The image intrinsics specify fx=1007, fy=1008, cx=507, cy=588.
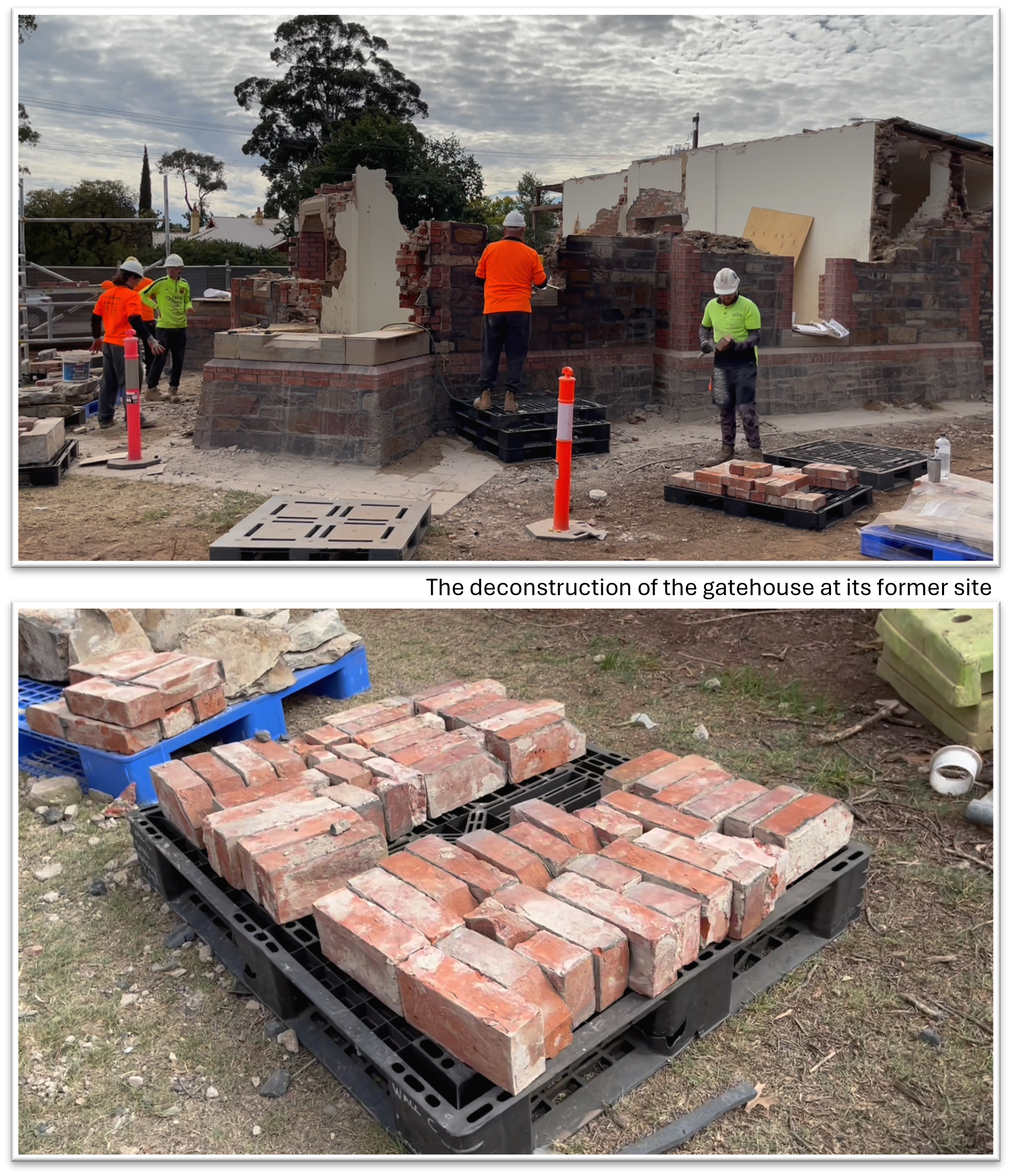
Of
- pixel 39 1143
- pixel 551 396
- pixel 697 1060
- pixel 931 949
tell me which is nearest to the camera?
pixel 39 1143

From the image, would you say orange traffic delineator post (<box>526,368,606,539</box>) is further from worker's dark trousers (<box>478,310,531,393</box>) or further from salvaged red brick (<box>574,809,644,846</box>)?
worker's dark trousers (<box>478,310,531,393</box>)

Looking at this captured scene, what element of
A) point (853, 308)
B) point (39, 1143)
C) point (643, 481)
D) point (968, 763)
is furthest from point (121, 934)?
point (853, 308)

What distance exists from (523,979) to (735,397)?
6.92 meters

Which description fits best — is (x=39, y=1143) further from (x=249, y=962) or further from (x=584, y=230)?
(x=584, y=230)

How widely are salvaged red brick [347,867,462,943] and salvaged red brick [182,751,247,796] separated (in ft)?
3.55

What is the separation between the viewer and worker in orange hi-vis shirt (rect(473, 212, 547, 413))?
9617 mm

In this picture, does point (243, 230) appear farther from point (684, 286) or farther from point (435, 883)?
point (435, 883)

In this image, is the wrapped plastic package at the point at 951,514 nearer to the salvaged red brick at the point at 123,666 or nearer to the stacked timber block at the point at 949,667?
the stacked timber block at the point at 949,667

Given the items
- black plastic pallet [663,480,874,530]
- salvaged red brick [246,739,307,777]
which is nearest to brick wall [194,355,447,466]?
black plastic pallet [663,480,874,530]

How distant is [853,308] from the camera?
14.0m

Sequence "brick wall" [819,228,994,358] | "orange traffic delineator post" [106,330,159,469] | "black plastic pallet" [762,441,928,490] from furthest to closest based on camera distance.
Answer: "brick wall" [819,228,994,358] < "orange traffic delineator post" [106,330,159,469] < "black plastic pallet" [762,441,928,490]

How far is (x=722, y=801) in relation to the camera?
184 inches

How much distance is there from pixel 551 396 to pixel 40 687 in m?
6.11

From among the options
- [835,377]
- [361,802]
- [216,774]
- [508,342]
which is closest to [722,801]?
[361,802]
